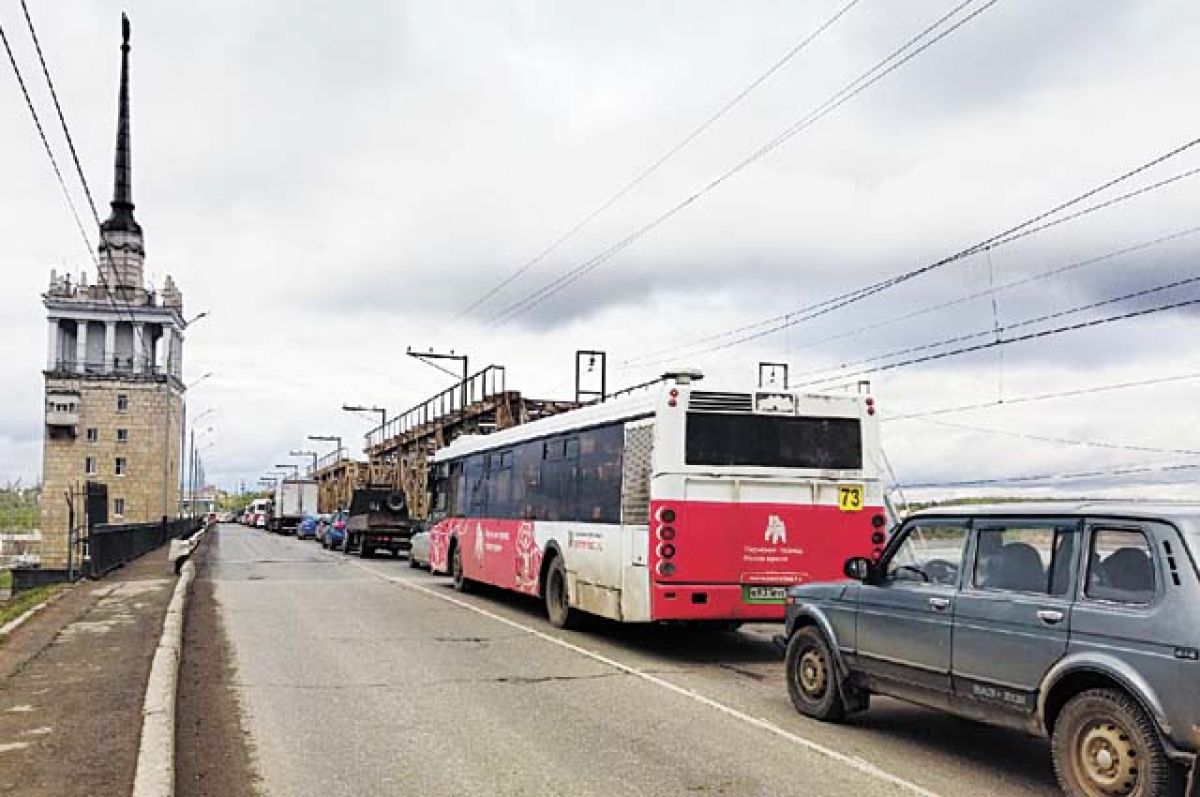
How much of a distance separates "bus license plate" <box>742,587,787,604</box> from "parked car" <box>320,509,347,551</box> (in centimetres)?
3264

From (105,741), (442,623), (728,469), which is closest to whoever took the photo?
(105,741)

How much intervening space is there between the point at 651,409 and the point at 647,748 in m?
5.37

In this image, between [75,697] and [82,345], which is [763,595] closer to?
[75,697]

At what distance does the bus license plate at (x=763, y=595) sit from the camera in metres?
12.4

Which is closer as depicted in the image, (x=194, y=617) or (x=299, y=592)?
(x=194, y=617)

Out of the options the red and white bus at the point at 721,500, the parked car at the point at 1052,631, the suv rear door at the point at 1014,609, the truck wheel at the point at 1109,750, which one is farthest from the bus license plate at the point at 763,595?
the truck wheel at the point at 1109,750

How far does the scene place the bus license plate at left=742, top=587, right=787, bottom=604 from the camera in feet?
40.7

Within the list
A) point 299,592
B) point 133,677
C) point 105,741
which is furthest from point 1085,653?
point 299,592

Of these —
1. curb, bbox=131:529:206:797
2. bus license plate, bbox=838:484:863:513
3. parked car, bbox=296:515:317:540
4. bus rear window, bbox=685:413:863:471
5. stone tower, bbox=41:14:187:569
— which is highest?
stone tower, bbox=41:14:187:569

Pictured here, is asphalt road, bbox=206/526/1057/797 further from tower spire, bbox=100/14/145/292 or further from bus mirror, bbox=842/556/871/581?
tower spire, bbox=100/14/145/292

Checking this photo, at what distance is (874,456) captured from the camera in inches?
514

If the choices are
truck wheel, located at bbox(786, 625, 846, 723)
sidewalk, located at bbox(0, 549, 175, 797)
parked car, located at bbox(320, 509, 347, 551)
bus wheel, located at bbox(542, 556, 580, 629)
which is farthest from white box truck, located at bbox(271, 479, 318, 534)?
truck wheel, located at bbox(786, 625, 846, 723)

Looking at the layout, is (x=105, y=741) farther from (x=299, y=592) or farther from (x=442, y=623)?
(x=299, y=592)

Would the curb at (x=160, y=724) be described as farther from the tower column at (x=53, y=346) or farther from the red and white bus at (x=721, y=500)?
the tower column at (x=53, y=346)
